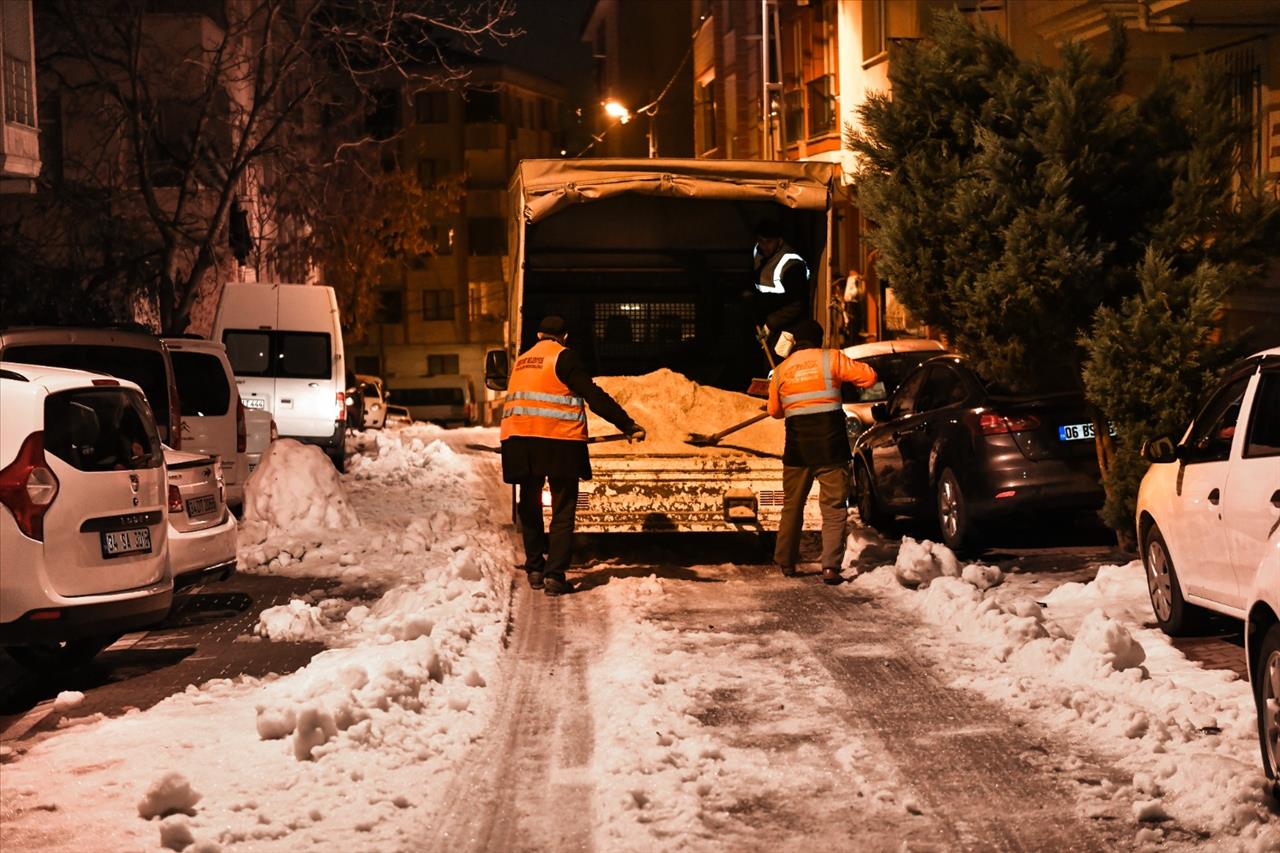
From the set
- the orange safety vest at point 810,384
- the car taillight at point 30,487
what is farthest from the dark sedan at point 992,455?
the car taillight at point 30,487

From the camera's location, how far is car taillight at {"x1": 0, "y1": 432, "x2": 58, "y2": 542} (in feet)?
27.5

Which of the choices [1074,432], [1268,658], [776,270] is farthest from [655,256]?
[1268,658]

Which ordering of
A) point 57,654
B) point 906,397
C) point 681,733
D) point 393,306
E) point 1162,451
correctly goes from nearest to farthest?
point 681,733, point 57,654, point 1162,451, point 906,397, point 393,306

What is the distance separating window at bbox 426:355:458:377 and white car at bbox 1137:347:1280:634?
6525 cm

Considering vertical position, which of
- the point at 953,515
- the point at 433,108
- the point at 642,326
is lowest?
the point at 953,515

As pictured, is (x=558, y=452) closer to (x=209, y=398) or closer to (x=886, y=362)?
(x=209, y=398)

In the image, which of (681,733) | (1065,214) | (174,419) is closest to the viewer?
(681,733)

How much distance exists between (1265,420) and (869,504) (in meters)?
7.93

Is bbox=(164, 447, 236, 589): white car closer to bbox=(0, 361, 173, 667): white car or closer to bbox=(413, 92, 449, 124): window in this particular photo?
bbox=(0, 361, 173, 667): white car

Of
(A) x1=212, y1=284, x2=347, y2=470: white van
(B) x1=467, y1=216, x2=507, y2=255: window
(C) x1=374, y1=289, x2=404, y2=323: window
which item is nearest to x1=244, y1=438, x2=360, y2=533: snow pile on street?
(A) x1=212, y1=284, x2=347, y2=470: white van

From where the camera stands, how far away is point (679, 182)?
14859 mm

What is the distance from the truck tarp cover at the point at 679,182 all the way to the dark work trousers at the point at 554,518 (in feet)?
11.1

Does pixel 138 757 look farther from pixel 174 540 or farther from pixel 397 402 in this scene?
pixel 397 402

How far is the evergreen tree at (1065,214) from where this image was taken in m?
12.3
